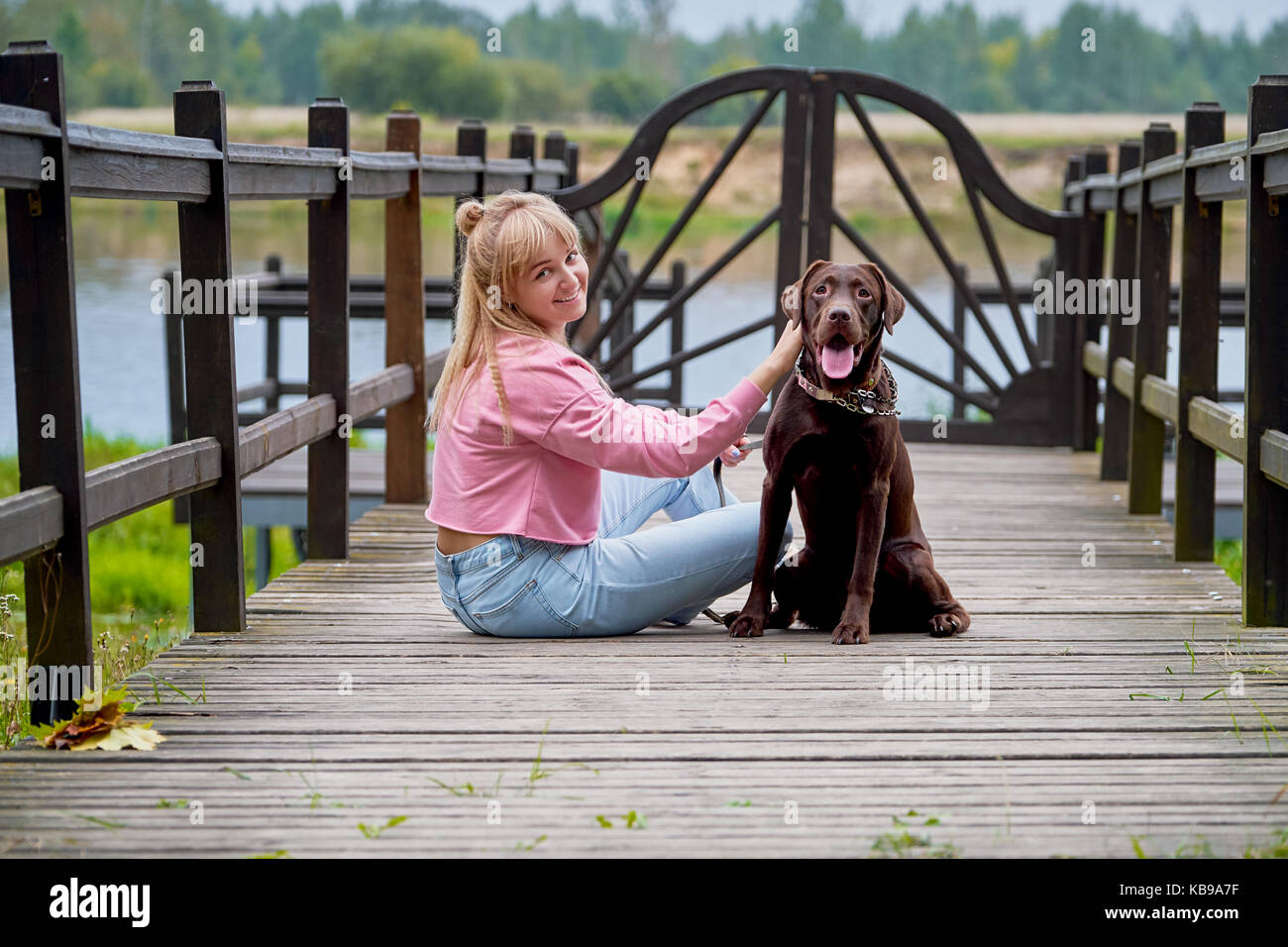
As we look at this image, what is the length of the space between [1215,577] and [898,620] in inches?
57.0

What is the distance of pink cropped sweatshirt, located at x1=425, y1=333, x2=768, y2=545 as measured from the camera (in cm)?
354

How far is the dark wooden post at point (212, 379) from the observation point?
12.5ft

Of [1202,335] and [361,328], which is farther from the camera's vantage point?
[361,328]

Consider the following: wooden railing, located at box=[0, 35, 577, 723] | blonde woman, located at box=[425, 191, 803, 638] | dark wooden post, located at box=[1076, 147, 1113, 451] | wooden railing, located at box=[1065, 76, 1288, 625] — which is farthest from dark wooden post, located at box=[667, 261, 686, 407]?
blonde woman, located at box=[425, 191, 803, 638]

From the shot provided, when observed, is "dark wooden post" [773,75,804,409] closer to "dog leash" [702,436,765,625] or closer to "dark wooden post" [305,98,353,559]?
"dark wooden post" [305,98,353,559]

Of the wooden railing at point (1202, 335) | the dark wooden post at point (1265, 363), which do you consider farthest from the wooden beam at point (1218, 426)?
the dark wooden post at point (1265, 363)

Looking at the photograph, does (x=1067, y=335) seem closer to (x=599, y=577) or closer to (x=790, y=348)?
(x=790, y=348)

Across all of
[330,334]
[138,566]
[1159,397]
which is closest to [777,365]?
[330,334]

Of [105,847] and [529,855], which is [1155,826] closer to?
[529,855]

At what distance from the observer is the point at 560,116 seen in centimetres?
4675

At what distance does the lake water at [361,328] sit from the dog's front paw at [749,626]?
701 cm

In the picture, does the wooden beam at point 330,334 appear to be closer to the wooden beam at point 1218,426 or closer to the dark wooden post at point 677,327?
the wooden beam at point 1218,426

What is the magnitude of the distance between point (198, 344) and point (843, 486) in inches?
68.5

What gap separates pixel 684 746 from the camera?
2.90 meters
